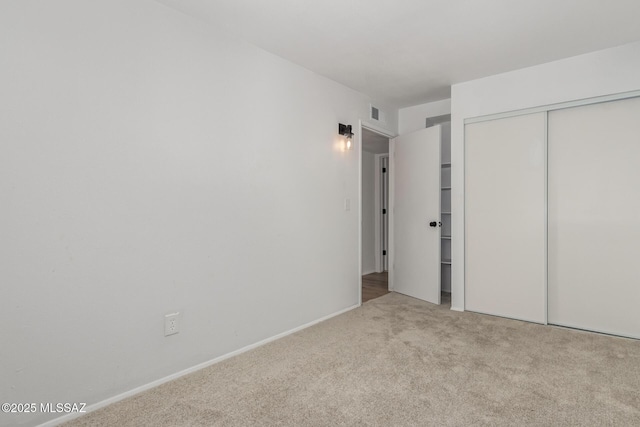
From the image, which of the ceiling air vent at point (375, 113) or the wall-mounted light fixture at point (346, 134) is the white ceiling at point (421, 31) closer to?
the wall-mounted light fixture at point (346, 134)

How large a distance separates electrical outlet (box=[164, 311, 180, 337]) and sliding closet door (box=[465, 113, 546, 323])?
9.23 ft

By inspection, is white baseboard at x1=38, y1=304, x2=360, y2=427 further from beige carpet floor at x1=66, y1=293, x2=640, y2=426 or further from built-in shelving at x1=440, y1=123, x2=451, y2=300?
built-in shelving at x1=440, y1=123, x2=451, y2=300

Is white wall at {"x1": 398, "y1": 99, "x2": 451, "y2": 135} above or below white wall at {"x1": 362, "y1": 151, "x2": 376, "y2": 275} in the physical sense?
above

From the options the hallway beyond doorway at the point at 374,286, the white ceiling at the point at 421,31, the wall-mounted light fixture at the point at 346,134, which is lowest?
the hallway beyond doorway at the point at 374,286

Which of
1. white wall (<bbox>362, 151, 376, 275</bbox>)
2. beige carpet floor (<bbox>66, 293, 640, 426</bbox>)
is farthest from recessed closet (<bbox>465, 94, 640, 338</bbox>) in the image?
white wall (<bbox>362, 151, 376, 275</bbox>)

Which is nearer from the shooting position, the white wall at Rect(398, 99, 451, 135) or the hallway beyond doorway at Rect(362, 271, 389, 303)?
the white wall at Rect(398, 99, 451, 135)

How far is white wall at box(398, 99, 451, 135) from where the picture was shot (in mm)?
4074

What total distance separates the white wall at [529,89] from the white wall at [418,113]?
52 centimetres

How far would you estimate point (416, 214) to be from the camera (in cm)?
403

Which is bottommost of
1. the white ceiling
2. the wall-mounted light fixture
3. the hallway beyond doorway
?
the hallway beyond doorway

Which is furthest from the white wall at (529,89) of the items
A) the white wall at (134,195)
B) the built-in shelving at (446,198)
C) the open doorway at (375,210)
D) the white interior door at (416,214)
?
the open doorway at (375,210)

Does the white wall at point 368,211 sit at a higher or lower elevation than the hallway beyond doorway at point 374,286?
higher

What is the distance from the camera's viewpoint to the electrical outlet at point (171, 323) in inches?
83.1

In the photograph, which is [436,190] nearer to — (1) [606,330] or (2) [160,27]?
(1) [606,330]
